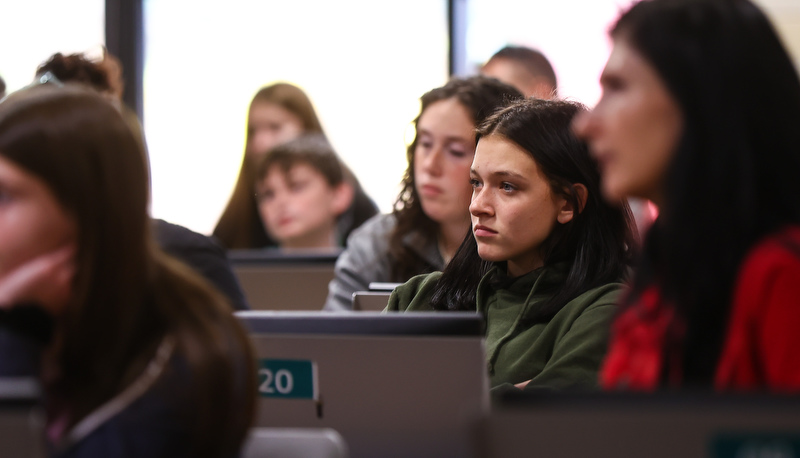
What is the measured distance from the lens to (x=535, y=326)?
5.55 feet

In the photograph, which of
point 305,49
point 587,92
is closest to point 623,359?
point 587,92

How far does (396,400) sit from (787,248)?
477 millimetres

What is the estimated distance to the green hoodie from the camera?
60.1 inches

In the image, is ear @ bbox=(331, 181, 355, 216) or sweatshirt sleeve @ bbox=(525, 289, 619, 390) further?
ear @ bbox=(331, 181, 355, 216)

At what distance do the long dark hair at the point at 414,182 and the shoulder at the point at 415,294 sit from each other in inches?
20.2

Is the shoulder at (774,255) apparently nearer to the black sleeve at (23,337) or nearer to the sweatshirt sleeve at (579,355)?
the sweatshirt sleeve at (579,355)

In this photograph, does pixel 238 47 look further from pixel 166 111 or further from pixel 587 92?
pixel 587 92

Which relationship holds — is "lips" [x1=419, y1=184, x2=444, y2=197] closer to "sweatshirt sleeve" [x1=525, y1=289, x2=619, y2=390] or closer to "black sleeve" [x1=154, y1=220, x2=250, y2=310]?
"black sleeve" [x1=154, y1=220, x2=250, y2=310]

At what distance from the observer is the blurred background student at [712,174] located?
0.89m

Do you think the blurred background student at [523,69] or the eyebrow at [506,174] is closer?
the eyebrow at [506,174]

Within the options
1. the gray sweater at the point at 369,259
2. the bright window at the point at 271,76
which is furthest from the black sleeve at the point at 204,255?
the bright window at the point at 271,76

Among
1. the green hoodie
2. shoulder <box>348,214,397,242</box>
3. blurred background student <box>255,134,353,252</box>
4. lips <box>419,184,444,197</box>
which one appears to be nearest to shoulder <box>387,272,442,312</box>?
the green hoodie

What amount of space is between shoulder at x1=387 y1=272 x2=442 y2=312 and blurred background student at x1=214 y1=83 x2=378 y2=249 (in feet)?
5.82

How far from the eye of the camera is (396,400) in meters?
1.05
